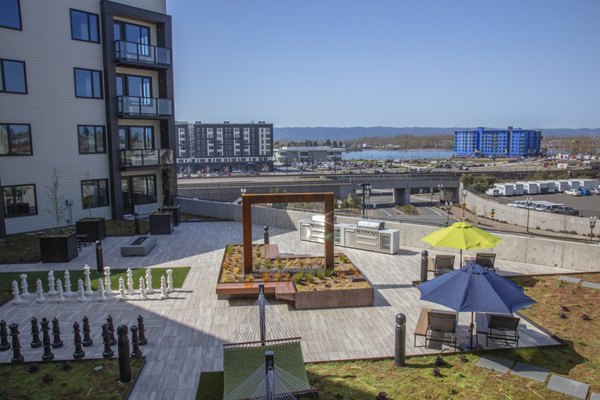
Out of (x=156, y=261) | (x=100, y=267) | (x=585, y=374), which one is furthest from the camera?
(x=156, y=261)

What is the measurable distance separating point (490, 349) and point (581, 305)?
180 inches

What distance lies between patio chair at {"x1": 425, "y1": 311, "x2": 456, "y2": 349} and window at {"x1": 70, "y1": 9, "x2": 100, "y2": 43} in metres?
25.4

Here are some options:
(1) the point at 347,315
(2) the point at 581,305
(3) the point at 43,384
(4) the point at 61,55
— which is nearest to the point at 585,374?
(2) the point at 581,305

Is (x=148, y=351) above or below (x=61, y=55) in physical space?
below

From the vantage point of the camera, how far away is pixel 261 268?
15602 mm

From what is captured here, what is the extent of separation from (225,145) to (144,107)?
14264 centimetres

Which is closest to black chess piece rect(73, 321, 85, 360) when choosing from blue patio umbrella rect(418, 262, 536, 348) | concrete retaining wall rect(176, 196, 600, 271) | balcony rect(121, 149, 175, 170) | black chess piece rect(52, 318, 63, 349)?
black chess piece rect(52, 318, 63, 349)

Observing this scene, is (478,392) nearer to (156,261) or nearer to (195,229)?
(156,261)

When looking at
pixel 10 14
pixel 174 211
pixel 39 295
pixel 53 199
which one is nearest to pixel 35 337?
pixel 39 295

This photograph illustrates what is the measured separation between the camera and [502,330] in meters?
10.4

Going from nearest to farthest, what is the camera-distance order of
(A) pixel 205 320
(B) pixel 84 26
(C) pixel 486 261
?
(A) pixel 205 320 < (C) pixel 486 261 < (B) pixel 84 26

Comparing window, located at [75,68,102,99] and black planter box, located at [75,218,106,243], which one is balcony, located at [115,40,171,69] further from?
black planter box, located at [75,218,106,243]

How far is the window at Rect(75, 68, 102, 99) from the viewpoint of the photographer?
88.2 ft

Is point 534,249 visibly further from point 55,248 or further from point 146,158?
point 146,158
